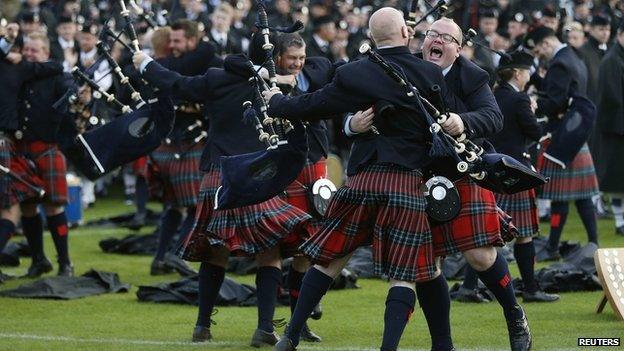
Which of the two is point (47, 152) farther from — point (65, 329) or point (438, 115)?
point (438, 115)

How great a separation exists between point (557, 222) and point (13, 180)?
402 cm

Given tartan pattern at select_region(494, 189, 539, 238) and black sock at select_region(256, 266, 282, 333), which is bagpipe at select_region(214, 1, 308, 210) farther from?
tartan pattern at select_region(494, 189, 539, 238)

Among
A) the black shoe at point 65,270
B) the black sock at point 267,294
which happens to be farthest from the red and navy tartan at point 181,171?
the black sock at point 267,294

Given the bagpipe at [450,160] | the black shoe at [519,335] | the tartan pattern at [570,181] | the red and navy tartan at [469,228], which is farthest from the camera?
the tartan pattern at [570,181]

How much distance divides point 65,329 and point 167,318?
2.12 ft

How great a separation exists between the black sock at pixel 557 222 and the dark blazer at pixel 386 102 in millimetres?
4473

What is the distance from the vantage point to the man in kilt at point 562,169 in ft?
32.0

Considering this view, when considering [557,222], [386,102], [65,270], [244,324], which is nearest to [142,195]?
[65,270]

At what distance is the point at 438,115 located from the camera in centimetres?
563

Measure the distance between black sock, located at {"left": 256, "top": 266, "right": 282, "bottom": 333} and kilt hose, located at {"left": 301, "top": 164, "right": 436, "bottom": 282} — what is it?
0.85m

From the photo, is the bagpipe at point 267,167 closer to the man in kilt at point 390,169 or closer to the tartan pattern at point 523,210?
the man in kilt at point 390,169

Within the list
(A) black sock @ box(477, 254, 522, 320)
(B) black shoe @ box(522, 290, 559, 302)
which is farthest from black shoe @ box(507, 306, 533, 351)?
(B) black shoe @ box(522, 290, 559, 302)

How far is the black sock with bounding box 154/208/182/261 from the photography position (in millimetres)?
9781

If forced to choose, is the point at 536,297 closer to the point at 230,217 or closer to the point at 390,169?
the point at 230,217
